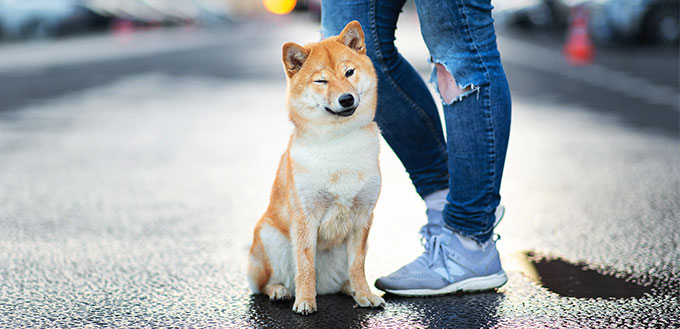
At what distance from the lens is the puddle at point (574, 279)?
283 cm

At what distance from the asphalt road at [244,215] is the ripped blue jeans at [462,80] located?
375 millimetres

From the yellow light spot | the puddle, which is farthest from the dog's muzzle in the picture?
the yellow light spot

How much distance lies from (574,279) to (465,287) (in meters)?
0.47

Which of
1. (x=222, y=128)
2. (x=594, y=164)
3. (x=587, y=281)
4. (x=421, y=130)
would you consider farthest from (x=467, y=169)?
(x=222, y=128)

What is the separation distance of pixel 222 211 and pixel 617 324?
8.14 feet

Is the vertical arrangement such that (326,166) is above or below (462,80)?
below

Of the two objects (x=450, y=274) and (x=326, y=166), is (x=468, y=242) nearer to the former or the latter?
(x=450, y=274)

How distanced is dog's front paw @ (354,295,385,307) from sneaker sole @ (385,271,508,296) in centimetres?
14

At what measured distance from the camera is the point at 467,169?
109 inches

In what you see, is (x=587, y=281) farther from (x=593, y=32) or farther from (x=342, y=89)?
(x=593, y=32)

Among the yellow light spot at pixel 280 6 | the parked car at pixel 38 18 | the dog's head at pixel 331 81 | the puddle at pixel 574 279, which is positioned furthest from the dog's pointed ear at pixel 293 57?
the yellow light spot at pixel 280 6

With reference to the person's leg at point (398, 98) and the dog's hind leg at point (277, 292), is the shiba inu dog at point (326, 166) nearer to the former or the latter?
the dog's hind leg at point (277, 292)

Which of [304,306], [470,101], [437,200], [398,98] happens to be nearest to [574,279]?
[437,200]

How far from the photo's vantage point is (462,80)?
8.91ft
